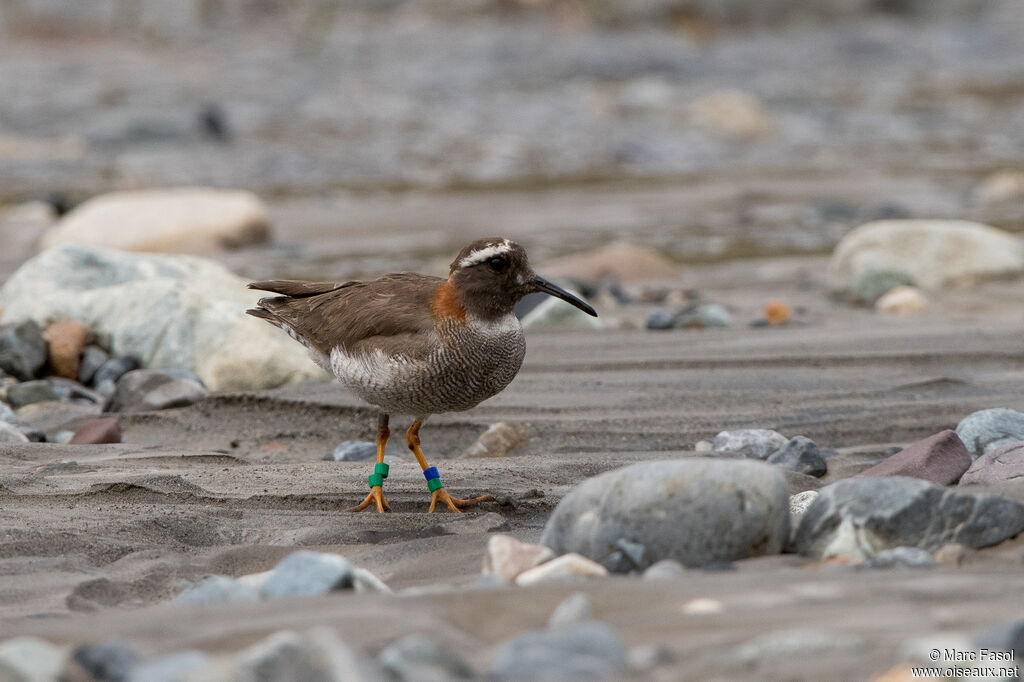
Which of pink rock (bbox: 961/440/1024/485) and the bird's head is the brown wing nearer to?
the bird's head

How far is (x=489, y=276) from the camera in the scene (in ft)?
17.7

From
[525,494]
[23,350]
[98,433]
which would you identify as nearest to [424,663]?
[525,494]

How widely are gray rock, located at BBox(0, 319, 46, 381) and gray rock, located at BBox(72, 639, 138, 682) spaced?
16.2ft

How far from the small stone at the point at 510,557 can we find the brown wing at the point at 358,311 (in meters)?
1.43

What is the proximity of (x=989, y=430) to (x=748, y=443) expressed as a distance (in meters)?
1.07

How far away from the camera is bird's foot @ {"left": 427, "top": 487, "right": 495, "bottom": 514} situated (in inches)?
211

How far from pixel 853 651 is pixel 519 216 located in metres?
11.4

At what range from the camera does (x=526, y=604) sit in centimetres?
357

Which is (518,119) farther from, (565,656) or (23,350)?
(565,656)

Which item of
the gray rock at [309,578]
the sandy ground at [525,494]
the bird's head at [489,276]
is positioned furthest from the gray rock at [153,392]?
the gray rock at [309,578]

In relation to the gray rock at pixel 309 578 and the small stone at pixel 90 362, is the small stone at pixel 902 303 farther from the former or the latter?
the gray rock at pixel 309 578

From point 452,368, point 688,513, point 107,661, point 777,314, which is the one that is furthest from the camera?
point 777,314

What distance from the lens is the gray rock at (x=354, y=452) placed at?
20.9 ft

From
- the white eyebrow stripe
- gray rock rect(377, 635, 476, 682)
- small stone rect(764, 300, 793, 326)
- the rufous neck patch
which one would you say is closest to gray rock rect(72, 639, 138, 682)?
gray rock rect(377, 635, 476, 682)
